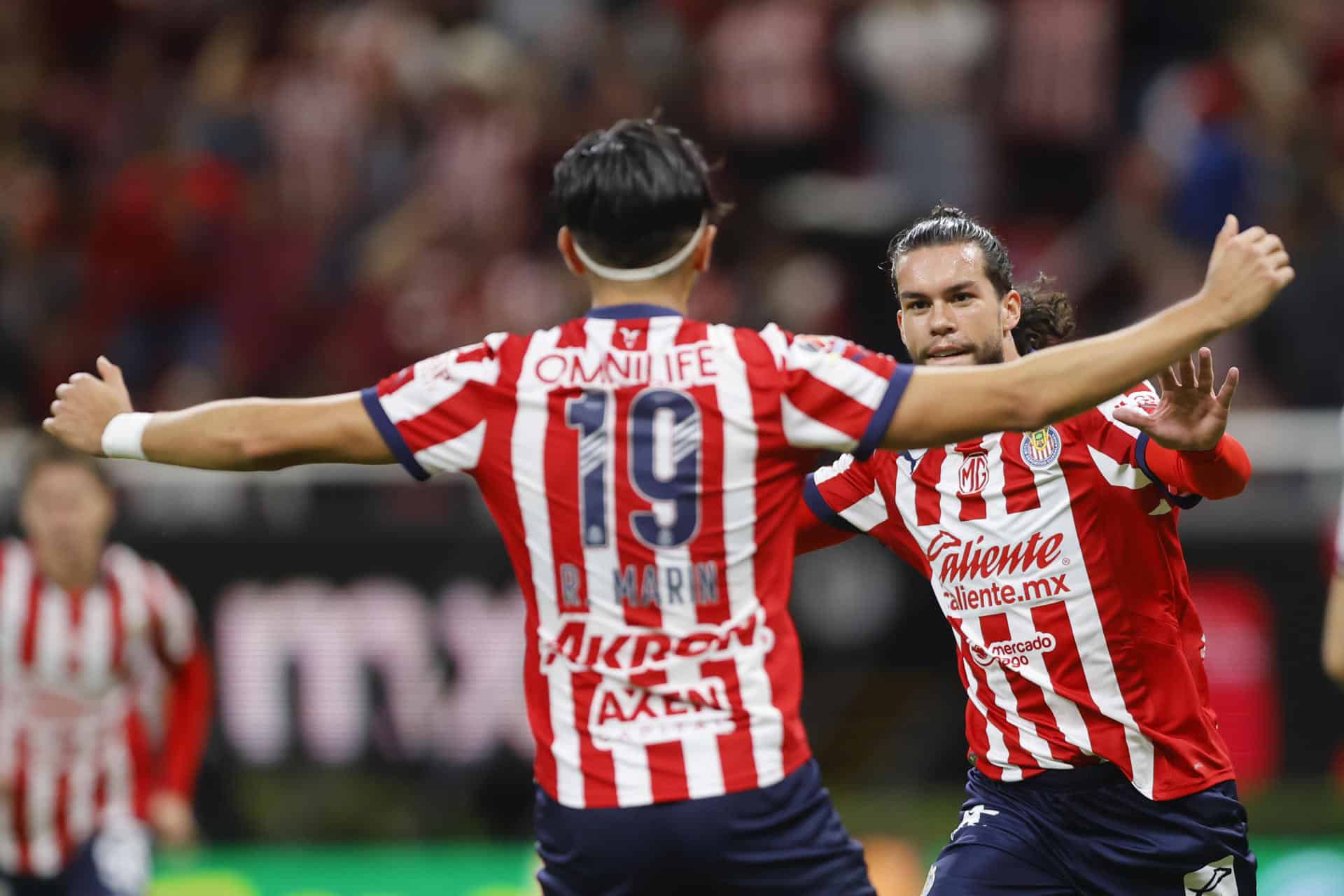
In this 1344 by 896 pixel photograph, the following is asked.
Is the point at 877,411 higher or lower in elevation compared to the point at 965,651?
higher

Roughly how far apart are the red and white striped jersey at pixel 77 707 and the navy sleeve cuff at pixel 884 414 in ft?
13.5

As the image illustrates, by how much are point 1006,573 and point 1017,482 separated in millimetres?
238

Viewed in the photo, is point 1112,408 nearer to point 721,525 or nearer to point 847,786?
point 721,525

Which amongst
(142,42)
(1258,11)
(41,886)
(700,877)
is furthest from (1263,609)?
(142,42)

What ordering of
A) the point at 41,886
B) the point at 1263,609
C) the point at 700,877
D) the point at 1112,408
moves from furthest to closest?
the point at 1263,609, the point at 41,886, the point at 1112,408, the point at 700,877

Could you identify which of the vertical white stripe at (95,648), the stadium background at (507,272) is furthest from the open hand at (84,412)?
the stadium background at (507,272)

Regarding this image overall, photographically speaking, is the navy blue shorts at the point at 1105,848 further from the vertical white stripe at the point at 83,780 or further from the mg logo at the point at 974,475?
the vertical white stripe at the point at 83,780

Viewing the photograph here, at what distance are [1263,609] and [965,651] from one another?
5248 mm

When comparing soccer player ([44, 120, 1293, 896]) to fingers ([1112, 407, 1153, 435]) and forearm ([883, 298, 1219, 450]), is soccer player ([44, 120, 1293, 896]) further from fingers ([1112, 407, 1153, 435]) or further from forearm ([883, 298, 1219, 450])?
fingers ([1112, 407, 1153, 435])

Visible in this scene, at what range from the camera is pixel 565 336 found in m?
3.88

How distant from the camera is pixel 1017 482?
4.93 metres

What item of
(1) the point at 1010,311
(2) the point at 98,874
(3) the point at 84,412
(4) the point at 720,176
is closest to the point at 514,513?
(3) the point at 84,412

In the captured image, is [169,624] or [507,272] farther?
[507,272]

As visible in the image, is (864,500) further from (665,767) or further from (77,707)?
(77,707)
